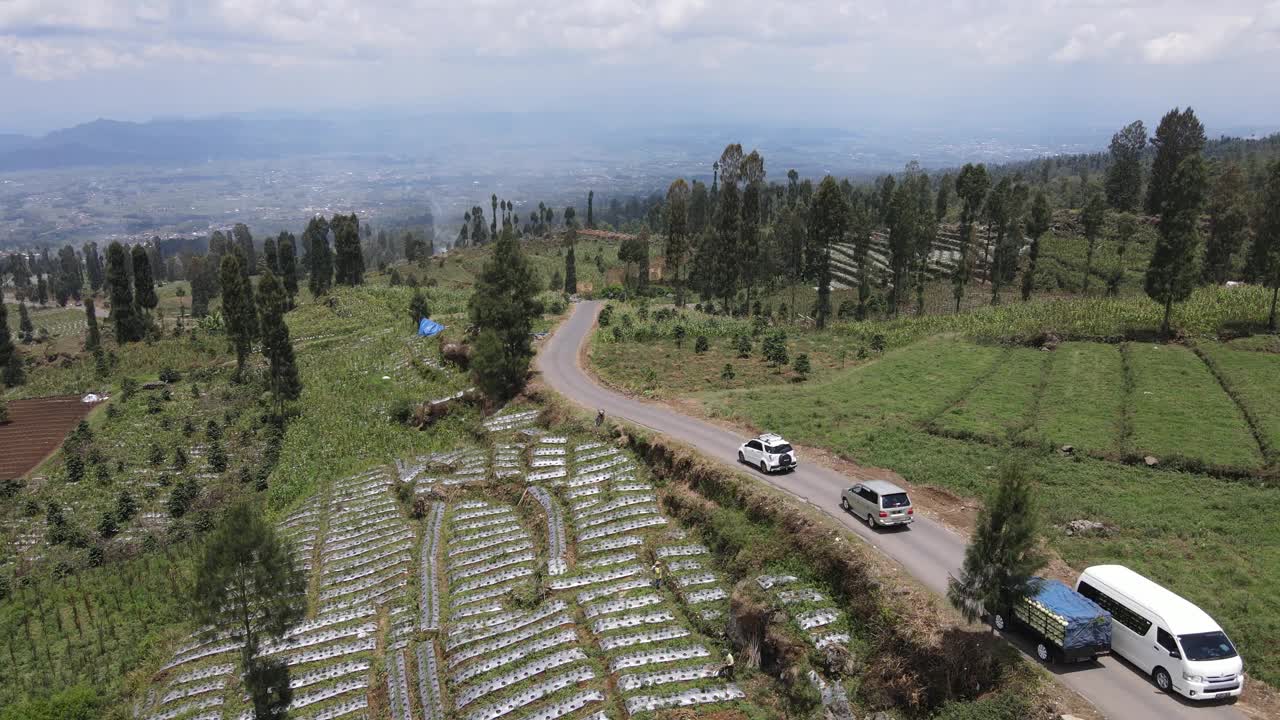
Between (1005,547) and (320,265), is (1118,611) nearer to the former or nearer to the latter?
(1005,547)

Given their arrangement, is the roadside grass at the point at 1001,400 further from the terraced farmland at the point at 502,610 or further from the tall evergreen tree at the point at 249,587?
the tall evergreen tree at the point at 249,587

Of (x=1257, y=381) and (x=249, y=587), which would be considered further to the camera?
(x=1257, y=381)

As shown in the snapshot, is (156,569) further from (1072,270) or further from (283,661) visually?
(1072,270)

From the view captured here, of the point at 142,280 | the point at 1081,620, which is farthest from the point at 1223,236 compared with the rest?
the point at 142,280

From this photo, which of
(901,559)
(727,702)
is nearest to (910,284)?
(901,559)

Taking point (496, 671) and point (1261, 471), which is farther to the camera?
point (1261, 471)

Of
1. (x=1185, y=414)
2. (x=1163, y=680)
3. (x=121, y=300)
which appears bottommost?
(x=121, y=300)
